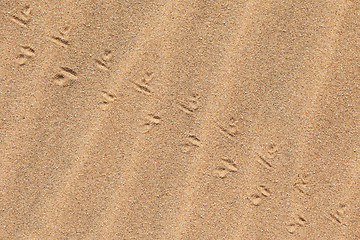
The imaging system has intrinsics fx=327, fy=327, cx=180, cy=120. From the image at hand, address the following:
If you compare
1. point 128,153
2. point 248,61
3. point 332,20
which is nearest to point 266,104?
point 248,61

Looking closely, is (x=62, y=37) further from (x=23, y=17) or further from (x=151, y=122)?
(x=151, y=122)

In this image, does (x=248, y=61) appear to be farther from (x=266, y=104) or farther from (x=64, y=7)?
(x=64, y=7)

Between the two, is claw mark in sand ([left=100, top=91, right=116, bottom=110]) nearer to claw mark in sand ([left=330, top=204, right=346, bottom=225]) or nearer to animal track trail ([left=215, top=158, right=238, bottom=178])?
animal track trail ([left=215, top=158, right=238, bottom=178])

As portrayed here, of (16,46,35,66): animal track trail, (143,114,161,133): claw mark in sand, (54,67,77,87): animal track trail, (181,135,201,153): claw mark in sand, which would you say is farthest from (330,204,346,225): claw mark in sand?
(16,46,35,66): animal track trail

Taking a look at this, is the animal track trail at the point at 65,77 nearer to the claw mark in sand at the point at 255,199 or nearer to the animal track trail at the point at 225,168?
the animal track trail at the point at 225,168

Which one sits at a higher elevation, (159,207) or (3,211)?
(159,207)

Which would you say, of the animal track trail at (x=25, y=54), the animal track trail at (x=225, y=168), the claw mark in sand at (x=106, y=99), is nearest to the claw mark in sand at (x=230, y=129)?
the animal track trail at (x=225, y=168)

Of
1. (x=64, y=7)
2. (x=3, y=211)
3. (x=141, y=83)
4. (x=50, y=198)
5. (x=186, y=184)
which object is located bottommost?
(x=3, y=211)
